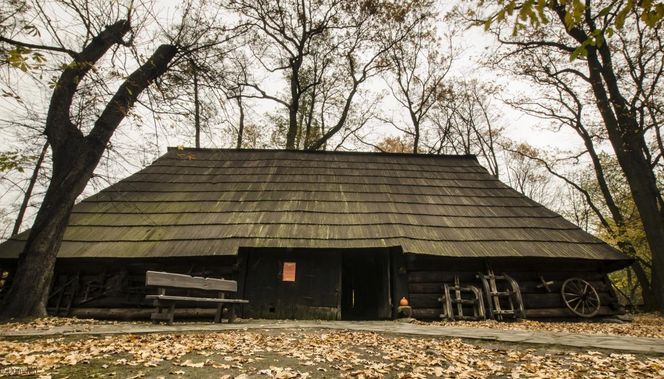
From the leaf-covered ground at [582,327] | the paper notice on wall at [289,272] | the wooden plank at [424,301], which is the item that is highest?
the paper notice on wall at [289,272]

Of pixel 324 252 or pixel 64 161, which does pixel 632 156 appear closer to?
pixel 324 252

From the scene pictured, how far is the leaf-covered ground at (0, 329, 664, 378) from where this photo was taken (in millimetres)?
3338

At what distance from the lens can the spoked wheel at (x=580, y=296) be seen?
9.31 metres

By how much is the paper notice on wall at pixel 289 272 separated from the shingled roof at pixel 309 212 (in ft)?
2.56

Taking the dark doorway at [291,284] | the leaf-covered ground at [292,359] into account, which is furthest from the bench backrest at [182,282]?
the dark doorway at [291,284]

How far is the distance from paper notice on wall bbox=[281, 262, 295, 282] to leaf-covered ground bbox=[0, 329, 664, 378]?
164 inches

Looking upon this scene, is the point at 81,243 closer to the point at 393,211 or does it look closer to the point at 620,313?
the point at 393,211

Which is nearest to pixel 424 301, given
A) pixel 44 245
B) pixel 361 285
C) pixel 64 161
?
pixel 361 285

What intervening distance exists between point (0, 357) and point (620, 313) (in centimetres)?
1283

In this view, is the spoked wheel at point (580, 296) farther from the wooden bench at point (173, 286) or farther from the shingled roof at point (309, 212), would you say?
the wooden bench at point (173, 286)

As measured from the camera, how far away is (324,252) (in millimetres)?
9523

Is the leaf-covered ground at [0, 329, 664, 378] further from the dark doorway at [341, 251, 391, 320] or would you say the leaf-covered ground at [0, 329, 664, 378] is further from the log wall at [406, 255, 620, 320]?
the dark doorway at [341, 251, 391, 320]

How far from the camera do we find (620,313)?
30.9 feet

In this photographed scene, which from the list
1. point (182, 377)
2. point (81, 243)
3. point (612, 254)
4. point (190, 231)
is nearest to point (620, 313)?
point (612, 254)
